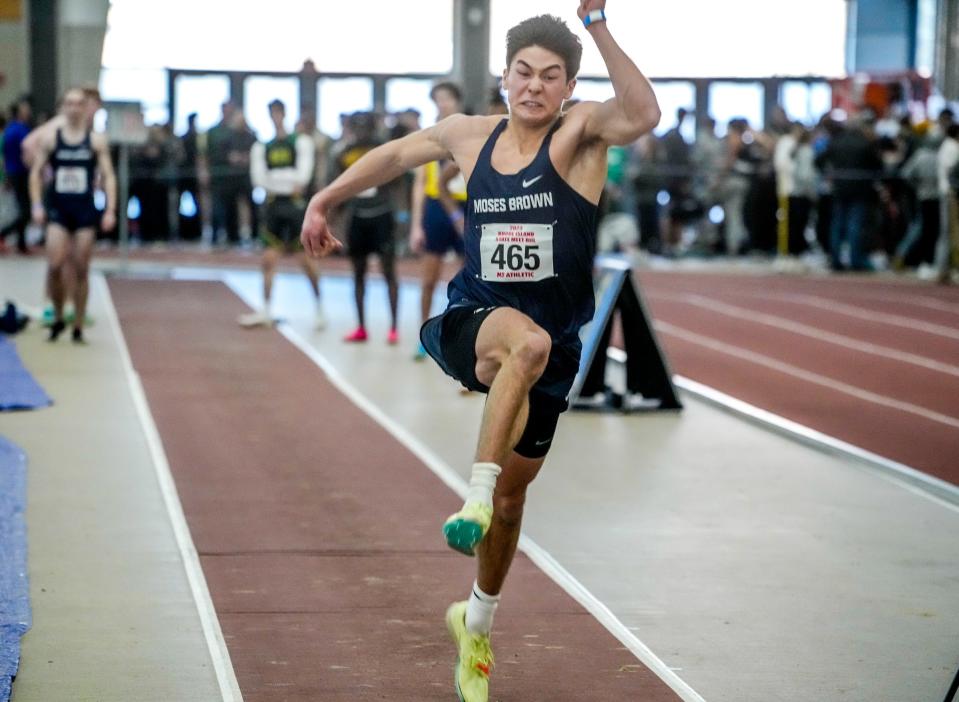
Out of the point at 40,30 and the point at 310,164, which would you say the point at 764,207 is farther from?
the point at 40,30

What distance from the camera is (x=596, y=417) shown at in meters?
10.9

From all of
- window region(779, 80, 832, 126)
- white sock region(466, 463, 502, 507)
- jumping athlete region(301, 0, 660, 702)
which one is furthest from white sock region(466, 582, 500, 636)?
window region(779, 80, 832, 126)

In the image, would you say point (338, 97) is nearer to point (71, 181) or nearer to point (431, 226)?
point (71, 181)

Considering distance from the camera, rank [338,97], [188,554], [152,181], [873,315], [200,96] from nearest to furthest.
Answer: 1. [188,554]
2. [873,315]
3. [152,181]
4. [200,96]
5. [338,97]

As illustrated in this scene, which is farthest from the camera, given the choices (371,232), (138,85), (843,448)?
(138,85)

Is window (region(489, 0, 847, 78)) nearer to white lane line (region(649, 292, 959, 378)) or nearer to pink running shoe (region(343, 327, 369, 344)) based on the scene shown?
A: white lane line (region(649, 292, 959, 378))

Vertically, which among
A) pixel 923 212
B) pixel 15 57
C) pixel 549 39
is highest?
pixel 15 57

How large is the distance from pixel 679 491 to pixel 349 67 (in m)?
22.8

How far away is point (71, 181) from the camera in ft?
44.0

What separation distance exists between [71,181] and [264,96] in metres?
16.9

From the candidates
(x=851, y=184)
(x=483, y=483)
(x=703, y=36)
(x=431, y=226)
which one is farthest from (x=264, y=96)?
(x=483, y=483)

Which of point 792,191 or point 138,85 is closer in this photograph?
point 792,191

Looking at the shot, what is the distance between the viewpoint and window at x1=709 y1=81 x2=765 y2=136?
2967 cm

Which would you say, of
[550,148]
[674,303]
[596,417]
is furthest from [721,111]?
[550,148]
